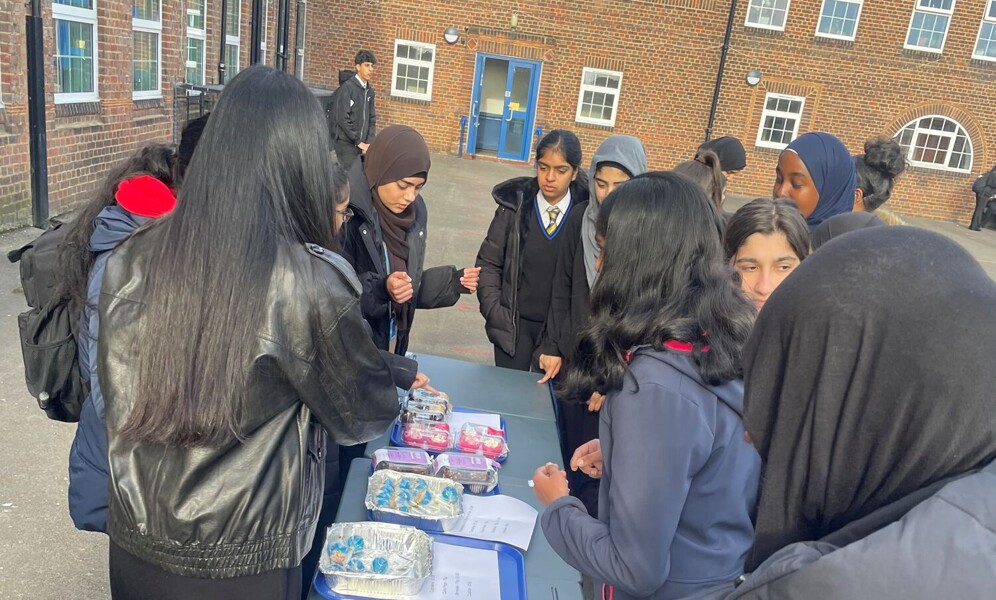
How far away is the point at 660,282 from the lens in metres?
1.59

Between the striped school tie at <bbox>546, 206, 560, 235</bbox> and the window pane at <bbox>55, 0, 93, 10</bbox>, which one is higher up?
the window pane at <bbox>55, 0, 93, 10</bbox>

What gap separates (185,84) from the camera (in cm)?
991

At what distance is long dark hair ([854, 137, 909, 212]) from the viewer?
351cm

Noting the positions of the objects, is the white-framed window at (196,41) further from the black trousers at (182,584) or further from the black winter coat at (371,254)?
the black trousers at (182,584)

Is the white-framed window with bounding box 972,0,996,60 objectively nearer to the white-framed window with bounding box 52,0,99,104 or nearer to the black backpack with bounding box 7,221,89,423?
the white-framed window with bounding box 52,0,99,104

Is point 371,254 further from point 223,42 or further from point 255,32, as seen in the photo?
point 255,32

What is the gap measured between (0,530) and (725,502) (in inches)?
110

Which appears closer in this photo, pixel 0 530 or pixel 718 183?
pixel 0 530

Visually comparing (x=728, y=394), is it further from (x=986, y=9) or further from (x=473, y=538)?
(x=986, y=9)

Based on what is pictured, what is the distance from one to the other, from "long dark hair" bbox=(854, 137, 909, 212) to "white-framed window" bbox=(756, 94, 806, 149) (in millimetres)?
14202

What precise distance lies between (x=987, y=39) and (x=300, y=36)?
52.1ft

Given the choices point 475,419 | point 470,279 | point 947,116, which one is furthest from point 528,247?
point 947,116

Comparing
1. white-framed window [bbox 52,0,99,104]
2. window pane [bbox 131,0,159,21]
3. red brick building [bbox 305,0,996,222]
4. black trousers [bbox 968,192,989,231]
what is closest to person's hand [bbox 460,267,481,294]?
white-framed window [bbox 52,0,99,104]

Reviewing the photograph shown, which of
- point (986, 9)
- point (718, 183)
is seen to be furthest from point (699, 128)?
point (718, 183)
